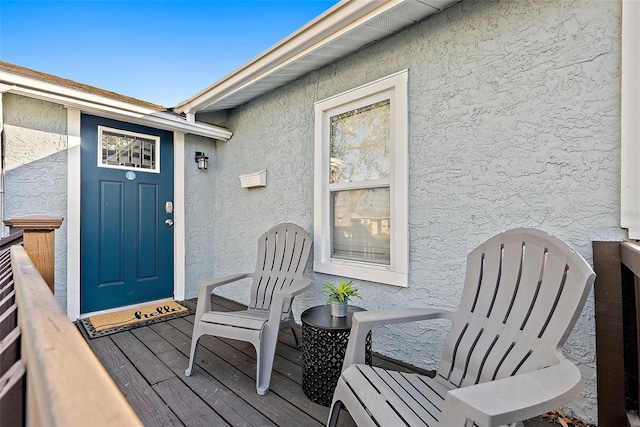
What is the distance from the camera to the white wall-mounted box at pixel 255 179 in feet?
11.9

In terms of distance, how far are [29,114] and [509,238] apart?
4378mm

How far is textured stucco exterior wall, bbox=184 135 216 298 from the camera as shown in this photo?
4.17 meters

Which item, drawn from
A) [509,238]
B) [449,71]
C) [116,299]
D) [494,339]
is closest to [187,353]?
[116,299]

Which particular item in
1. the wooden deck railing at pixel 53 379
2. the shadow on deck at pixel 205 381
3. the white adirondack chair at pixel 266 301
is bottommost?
the shadow on deck at pixel 205 381

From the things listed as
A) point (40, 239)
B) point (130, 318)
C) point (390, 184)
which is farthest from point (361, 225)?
point (130, 318)

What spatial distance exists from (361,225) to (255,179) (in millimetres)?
1577

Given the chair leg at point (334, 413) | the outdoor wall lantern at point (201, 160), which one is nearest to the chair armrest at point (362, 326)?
the chair leg at point (334, 413)

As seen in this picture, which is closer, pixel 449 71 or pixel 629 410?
pixel 629 410

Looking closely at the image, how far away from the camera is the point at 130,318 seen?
3.33 metres

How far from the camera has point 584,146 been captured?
1.68 m

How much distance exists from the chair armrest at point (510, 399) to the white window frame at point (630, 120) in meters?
1.08

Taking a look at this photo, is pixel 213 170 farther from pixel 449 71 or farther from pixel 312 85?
pixel 449 71

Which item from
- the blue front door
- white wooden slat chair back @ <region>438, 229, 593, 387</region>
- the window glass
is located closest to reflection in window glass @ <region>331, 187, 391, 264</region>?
white wooden slat chair back @ <region>438, 229, 593, 387</region>

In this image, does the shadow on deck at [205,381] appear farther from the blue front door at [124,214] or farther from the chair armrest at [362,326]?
the blue front door at [124,214]
